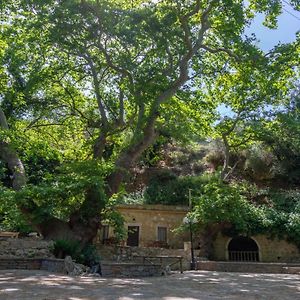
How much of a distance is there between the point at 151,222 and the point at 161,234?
2.74 ft

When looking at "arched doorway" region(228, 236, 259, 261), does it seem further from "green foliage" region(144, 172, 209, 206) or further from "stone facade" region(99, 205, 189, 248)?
"green foliage" region(144, 172, 209, 206)

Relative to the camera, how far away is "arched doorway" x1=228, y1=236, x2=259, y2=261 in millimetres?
17250

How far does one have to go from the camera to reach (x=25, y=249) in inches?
448

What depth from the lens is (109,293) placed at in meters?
5.51

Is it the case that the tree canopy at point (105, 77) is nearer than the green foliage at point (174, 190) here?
Yes

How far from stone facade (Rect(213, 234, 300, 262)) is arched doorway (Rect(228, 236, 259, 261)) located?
401 mm

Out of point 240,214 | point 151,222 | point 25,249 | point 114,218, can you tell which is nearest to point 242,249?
point 240,214

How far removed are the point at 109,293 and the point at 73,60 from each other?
12.2m

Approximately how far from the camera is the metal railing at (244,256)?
677 inches

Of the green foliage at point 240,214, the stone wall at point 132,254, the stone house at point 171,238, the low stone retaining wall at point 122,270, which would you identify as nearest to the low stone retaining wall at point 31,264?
the low stone retaining wall at point 122,270

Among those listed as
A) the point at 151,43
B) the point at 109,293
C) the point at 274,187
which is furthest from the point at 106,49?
the point at 274,187

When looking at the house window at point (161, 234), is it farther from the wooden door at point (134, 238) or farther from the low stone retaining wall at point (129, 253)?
the low stone retaining wall at point (129, 253)

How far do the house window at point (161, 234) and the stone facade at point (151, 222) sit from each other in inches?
2.1

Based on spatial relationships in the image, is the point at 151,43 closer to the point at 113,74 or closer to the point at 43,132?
the point at 113,74
